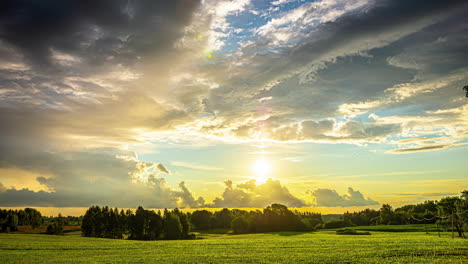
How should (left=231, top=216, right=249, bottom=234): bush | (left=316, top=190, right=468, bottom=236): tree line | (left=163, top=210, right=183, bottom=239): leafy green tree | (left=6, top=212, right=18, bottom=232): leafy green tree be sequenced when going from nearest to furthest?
(left=316, top=190, right=468, bottom=236): tree line
(left=163, top=210, right=183, bottom=239): leafy green tree
(left=231, top=216, right=249, bottom=234): bush
(left=6, top=212, right=18, bottom=232): leafy green tree

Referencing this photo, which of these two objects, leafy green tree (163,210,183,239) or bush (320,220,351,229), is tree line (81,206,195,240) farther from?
bush (320,220,351,229)

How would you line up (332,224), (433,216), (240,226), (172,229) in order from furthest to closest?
(332,224) < (240,226) < (433,216) < (172,229)

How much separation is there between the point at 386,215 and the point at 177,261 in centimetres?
17959

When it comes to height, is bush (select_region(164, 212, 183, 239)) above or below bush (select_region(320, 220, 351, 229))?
above

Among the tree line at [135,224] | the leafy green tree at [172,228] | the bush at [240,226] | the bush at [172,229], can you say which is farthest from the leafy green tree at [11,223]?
the bush at [240,226]

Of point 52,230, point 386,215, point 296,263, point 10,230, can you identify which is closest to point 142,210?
point 52,230

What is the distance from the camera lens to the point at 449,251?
49.4 metres

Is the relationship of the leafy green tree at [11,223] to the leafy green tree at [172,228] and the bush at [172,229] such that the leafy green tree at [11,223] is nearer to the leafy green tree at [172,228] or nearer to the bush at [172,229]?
the leafy green tree at [172,228]

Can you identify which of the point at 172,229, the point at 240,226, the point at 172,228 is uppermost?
the point at 172,228

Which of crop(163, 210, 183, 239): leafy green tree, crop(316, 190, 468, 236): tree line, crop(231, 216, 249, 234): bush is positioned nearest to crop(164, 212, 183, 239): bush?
crop(163, 210, 183, 239): leafy green tree

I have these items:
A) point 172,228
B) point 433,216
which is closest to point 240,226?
point 172,228

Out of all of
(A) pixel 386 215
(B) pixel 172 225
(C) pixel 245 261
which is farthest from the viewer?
(A) pixel 386 215

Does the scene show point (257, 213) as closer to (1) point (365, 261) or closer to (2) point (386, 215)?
(2) point (386, 215)

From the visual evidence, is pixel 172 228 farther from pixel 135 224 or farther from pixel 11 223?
pixel 11 223
